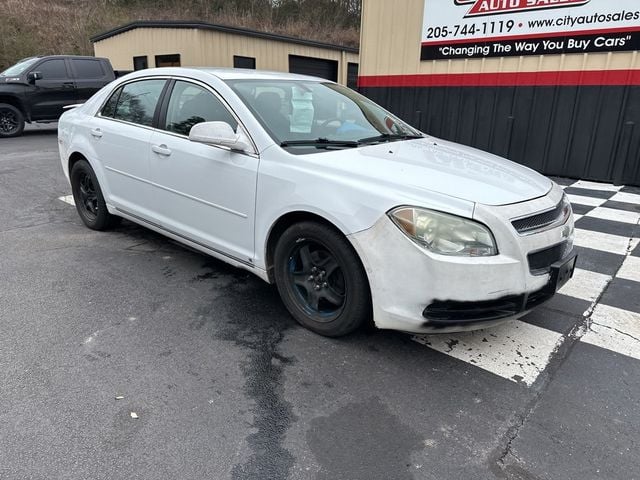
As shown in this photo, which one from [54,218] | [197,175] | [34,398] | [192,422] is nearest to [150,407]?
[192,422]

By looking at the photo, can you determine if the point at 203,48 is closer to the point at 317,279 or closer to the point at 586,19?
the point at 586,19

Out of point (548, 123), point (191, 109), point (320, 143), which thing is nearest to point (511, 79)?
point (548, 123)

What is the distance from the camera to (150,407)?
7.72 ft

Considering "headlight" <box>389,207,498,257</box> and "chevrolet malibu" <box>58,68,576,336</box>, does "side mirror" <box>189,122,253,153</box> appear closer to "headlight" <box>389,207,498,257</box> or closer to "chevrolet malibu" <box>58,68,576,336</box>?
"chevrolet malibu" <box>58,68,576,336</box>

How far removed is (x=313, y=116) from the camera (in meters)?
3.47

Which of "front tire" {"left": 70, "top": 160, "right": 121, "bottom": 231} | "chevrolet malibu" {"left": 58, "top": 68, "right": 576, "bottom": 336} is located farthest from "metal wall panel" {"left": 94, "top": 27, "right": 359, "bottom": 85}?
"chevrolet malibu" {"left": 58, "top": 68, "right": 576, "bottom": 336}

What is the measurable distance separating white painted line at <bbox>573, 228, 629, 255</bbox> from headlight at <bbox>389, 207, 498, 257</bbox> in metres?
2.80

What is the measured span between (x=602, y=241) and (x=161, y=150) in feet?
14.0

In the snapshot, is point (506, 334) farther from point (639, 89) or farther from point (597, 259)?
point (639, 89)

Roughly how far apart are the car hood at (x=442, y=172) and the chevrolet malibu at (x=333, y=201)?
0.01 metres

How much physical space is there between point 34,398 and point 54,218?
356 cm

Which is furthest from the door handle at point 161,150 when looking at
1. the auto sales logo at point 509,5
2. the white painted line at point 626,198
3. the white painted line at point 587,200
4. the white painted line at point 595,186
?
the auto sales logo at point 509,5

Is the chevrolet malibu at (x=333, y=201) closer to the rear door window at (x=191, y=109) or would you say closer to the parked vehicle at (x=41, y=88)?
the rear door window at (x=191, y=109)

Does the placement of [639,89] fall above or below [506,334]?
above
